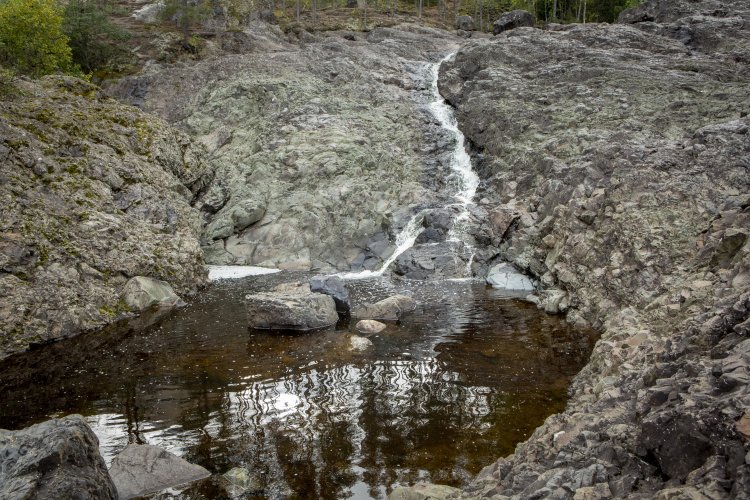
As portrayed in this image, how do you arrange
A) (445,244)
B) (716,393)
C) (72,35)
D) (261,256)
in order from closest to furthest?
(716,393) < (445,244) < (261,256) < (72,35)

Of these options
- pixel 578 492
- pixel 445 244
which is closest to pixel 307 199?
pixel 445 244

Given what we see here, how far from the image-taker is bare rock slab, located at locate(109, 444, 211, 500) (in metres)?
10.5

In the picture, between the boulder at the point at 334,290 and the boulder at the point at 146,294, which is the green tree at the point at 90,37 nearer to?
the boulder at the point at 146,294

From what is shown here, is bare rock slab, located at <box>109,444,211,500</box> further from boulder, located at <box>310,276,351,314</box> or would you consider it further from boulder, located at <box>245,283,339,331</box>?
boulder, located at <box>310,276,351,314</box>

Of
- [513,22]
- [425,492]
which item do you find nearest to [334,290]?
[425,492]

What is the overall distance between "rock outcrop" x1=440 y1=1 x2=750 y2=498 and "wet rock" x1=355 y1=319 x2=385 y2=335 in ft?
24.8

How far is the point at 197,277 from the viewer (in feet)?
90.8

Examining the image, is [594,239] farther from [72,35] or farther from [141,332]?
[72,35]

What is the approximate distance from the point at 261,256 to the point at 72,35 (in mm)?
32794

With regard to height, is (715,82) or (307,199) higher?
(715,82)

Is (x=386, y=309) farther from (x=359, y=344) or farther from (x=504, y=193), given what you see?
(x=504, y=193)

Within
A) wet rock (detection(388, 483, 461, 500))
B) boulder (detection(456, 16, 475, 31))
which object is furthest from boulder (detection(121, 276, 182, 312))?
boulder (detection(456, 16, 475, 31))

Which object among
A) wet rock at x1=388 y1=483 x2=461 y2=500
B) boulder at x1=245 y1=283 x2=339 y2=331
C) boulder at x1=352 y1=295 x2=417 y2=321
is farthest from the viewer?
boulder at x1=352 y1=295 x2=417 y2=321

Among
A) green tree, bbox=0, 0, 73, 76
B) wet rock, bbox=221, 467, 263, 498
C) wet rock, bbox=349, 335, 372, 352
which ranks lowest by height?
wet rock, bbox=349, 335, 372, 352
